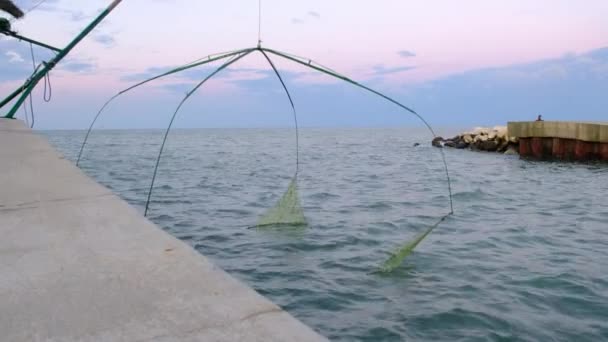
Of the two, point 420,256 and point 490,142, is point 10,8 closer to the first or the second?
point 420,256

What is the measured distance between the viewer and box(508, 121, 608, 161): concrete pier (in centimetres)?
2331

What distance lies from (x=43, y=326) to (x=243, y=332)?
0.91m

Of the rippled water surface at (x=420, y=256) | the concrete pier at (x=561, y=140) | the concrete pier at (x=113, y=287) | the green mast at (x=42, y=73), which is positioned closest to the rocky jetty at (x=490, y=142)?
the concrete pier at (x=561, y=140)

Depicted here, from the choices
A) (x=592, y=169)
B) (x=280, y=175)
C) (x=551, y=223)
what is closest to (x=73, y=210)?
(x=551, y=223)

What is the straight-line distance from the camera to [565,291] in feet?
18.9

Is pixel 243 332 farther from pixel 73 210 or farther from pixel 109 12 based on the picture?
pixel 109 12

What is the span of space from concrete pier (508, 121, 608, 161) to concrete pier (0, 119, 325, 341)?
2464 cm

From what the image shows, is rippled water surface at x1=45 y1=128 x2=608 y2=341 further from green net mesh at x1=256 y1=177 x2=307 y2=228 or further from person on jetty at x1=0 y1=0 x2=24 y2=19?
person on jetty at x1=0 y1=0 x2=24 y2=19

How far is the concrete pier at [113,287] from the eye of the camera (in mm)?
2074

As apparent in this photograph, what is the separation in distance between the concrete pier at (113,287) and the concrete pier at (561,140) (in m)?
24.6

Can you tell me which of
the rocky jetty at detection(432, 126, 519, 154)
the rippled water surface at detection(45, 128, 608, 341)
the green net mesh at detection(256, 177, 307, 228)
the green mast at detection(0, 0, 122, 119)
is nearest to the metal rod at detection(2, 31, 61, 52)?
the green mast at detection(0, 0, 122, 119)

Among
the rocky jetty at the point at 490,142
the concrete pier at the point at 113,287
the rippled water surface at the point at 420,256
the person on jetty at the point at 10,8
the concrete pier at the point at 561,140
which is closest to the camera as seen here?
the concrete pier at the point at 113,287

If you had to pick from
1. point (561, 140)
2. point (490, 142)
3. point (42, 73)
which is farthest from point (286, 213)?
point (490, 142)

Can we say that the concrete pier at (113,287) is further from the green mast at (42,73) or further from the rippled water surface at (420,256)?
the green mast at (42,73)
